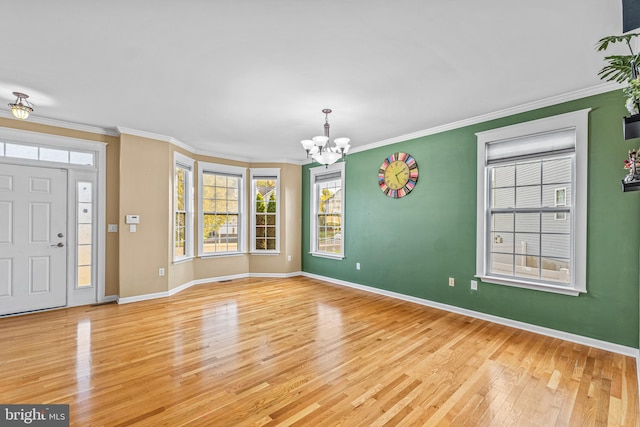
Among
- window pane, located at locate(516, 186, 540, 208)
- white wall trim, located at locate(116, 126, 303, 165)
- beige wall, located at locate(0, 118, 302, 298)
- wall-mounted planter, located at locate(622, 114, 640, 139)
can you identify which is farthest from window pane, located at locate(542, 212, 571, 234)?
beige wall, located at locate(0, 118, 302, 298)

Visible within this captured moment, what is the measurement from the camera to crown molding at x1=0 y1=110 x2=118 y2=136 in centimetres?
388

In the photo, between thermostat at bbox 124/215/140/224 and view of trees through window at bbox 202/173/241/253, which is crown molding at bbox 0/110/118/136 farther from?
view of trees through window at bbox 202/173/241/253

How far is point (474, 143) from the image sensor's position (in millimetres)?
3963

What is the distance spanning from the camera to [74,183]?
14.2ft

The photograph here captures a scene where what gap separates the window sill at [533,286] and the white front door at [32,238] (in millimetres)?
5908

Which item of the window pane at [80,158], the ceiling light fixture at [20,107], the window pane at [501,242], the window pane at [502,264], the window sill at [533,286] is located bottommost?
the window sill at [533,286]

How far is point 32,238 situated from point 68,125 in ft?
5.48

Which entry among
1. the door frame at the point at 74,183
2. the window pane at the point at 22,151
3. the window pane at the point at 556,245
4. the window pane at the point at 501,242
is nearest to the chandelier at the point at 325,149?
the window pane at the point at 501,242

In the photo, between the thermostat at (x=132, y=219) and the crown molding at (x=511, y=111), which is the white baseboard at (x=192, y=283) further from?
the crown molding at (x=511, y=111)

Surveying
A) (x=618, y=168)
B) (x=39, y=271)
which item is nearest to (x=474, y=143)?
(x=618, y=168)

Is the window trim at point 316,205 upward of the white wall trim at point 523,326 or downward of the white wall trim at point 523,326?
upward

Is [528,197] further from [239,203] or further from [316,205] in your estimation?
[239,203]

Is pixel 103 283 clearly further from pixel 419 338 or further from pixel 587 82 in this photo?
pixel 587 82

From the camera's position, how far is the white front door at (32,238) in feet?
12.6
